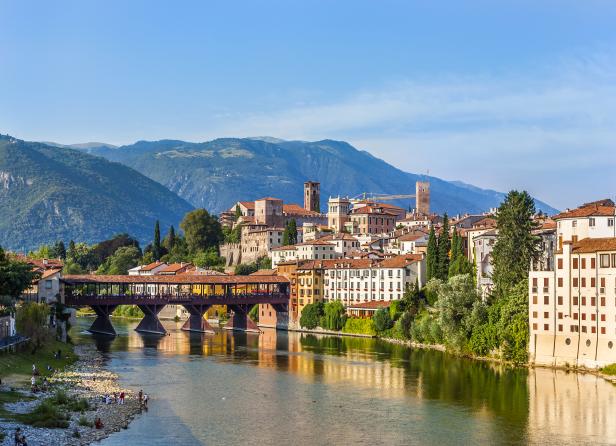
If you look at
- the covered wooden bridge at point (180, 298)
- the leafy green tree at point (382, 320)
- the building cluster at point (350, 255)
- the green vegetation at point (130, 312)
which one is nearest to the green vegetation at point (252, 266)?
the building cluster at point (350, 255)

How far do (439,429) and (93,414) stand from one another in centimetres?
2026

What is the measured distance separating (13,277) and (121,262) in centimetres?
11096

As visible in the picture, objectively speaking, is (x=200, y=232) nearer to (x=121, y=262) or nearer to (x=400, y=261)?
(x=121, y=262)

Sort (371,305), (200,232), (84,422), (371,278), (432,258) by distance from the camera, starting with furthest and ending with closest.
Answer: (200,232) < (371,278) < (371,305) < (432,258) < (84,422)

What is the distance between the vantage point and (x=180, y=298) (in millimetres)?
128250

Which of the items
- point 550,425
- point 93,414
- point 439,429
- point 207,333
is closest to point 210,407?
point 93,414

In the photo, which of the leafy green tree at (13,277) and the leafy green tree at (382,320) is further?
the leafy green tree at (382,320)

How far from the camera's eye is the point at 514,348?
270 feet

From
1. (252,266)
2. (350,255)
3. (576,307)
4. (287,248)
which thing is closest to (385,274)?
(350,255)

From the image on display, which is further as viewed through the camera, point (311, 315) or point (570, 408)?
point (311, 315)

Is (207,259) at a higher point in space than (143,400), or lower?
higher

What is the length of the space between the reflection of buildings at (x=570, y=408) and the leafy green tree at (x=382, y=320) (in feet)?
115

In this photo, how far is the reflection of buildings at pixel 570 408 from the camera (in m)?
54.4

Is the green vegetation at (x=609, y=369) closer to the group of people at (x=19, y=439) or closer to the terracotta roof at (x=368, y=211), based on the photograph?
the group of people at (x=19, y=439)
